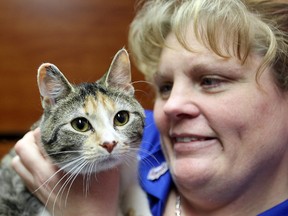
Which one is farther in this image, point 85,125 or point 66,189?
point 66,189

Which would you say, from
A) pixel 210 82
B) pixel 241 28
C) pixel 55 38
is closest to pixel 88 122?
pixel 210 82

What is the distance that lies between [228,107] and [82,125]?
39 centimetres

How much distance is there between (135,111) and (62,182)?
0.92ft

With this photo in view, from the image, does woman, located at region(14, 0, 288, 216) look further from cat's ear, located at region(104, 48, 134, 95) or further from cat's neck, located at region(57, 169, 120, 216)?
cat's ear, located at region(104, 48, 134, 95)

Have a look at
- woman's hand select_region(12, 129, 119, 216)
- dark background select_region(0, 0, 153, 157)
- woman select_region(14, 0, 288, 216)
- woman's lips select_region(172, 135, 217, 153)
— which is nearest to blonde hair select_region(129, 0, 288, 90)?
woman select_region(14, 0, 288, 216)

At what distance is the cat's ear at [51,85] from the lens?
0.94 meters

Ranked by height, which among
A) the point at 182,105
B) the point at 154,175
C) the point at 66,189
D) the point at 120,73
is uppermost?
the point at 120,73

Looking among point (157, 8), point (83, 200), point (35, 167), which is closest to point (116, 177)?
point (83, 200)

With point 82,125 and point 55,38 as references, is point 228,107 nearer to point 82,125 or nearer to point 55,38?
point 82,125

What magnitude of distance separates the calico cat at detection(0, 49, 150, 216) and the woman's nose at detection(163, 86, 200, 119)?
9 centimetres

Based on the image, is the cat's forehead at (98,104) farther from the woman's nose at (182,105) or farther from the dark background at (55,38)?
the dark background at (55,38)

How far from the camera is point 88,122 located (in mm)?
984

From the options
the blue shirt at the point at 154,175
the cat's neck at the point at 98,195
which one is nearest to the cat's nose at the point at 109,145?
the cat's neck at the point at 98,195

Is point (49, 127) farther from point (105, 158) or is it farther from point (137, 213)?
point (137, 213)
